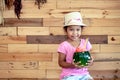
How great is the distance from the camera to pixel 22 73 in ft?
10.5

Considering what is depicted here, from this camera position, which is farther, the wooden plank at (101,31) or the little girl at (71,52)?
the wooden plank at (101,31)

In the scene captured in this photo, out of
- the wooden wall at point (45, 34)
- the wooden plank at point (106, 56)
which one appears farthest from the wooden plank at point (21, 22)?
the wooden plank at point (106, 56)

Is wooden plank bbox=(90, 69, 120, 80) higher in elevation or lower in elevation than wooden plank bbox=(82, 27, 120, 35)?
lower

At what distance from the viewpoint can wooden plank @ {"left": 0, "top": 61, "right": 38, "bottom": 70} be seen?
10.5ft

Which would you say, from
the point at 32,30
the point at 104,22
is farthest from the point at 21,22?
the point at 104,22

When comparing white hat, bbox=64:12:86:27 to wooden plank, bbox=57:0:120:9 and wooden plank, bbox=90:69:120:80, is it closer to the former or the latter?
wooden plank, bbox=57:0:120:9

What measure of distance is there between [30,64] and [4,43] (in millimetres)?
325

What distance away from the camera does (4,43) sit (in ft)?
10.4

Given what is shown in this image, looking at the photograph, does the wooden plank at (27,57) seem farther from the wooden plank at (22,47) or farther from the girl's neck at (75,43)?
the girl's neck at (75,43)

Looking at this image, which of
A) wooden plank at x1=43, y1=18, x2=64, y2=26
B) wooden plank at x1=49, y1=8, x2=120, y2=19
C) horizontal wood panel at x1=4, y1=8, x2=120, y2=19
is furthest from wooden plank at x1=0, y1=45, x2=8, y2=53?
wooden plank at x1=49, y1=8, x2=120, y2=19

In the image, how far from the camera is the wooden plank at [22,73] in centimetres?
320

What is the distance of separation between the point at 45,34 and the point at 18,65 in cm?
40

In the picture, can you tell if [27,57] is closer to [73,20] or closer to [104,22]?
[104,22]

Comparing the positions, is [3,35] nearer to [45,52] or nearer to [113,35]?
[45,52]
